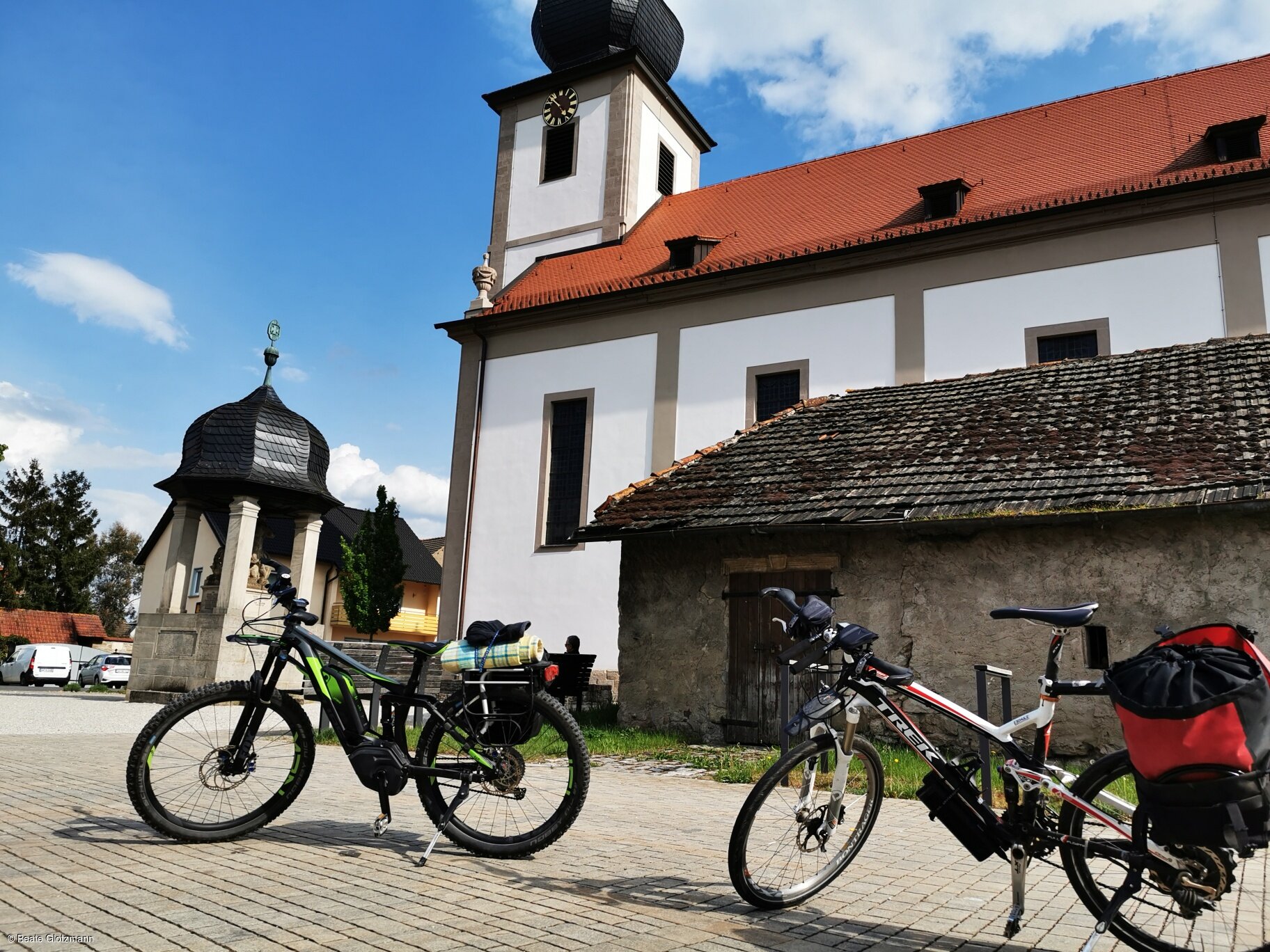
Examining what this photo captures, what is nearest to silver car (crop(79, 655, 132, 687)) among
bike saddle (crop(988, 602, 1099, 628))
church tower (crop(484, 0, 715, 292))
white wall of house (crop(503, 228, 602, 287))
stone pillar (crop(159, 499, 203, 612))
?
stone pillar (crop(159, 499, 203, 612))

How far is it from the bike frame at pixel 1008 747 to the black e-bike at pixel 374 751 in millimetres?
1302

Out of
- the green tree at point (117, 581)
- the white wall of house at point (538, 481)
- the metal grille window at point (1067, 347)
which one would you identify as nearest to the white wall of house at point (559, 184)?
the white wall of house at point (538, 481)

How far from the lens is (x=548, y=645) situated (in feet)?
67.3

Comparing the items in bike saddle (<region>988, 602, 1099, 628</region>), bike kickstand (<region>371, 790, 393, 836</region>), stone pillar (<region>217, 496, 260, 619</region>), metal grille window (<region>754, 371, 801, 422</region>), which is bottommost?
bike kickstand (<region>371, 790, 393, 836</region>)

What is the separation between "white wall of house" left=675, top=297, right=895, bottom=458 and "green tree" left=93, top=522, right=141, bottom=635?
169 feet

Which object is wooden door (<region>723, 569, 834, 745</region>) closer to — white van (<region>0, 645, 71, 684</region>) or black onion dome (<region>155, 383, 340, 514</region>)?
black onion dome (<region>155, 383, 340, 514</region>)

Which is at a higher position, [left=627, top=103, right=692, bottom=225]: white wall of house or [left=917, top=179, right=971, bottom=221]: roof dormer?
[left=627, top=103, right=692, bottom=225]: white wall of house

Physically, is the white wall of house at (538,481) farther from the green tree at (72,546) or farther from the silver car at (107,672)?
the green tree at (72,546)

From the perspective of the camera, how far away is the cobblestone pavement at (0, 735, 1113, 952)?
326cm

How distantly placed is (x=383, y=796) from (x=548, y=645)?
1600cm

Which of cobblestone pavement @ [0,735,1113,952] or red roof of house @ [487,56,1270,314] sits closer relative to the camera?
cobblestone pavement @ [0,735,1113,952]

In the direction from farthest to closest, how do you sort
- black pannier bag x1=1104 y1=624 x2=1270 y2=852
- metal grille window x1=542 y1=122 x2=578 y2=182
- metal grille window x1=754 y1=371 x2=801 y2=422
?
metal grille window x1=542 y1=122 x2=578 y2=182
metal grille window x1=754 y1=371 x2=801 y2=422
black pannier bag x1=1104 y1=624 x2=1270 y2=852

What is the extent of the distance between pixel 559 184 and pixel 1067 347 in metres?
14.5

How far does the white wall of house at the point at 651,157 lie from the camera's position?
25906mm
